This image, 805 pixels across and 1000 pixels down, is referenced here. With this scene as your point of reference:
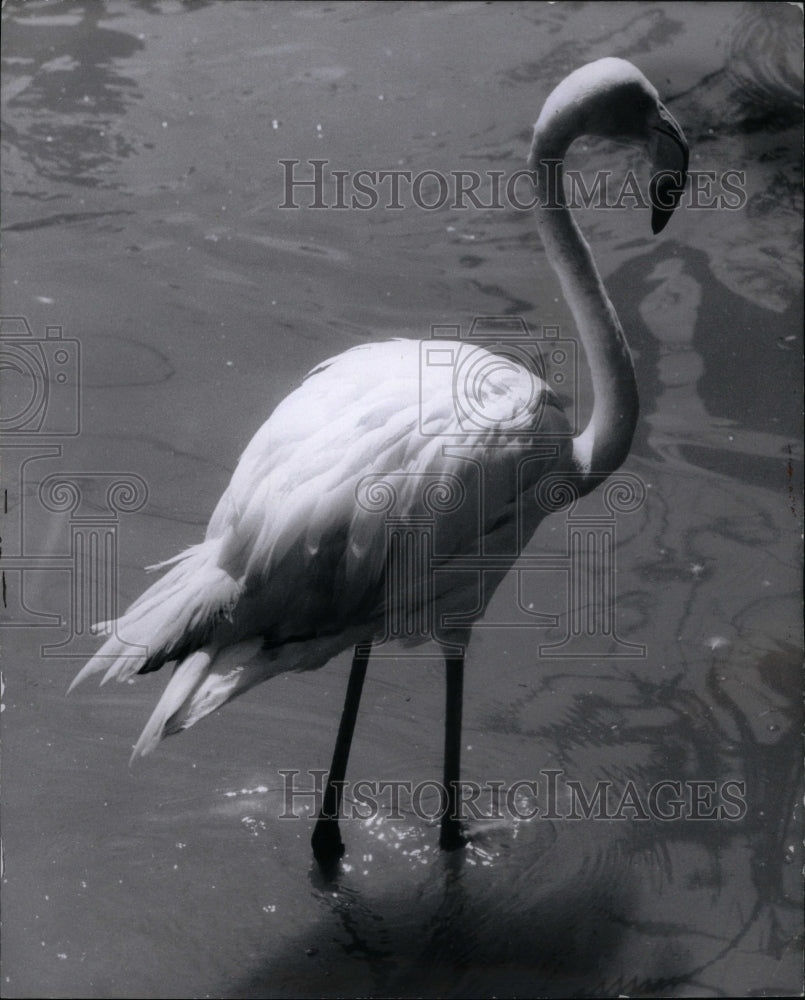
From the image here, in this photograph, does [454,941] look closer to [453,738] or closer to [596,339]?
[453,738]

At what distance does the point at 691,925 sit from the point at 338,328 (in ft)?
5.99

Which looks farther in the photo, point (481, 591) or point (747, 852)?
point (747, 852)

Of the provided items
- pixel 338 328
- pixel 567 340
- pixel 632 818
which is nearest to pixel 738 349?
pixel 567 340

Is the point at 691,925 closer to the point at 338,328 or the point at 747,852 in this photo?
the point at 747,852

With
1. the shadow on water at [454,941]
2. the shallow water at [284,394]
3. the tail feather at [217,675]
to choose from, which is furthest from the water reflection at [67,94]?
the shadow on water at [454,941]

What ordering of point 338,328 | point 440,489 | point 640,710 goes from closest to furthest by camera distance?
point 440,489 < point 640,710 < point 338,328

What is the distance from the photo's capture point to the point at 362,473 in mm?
1845

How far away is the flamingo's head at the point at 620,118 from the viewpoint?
Answer: 6.27 ft

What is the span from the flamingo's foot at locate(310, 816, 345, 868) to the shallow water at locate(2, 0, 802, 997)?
33 millimetres

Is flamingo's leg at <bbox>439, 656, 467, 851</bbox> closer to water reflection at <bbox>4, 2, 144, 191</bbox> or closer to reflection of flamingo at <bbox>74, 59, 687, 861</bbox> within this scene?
reflection of flamingo at <bbox>74, 59, 687, 861</bbox>

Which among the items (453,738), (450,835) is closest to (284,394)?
(453,738)

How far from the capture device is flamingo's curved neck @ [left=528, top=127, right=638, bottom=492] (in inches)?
78.7

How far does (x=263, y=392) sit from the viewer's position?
3.14 metres

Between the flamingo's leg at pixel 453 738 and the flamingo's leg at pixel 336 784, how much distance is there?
16 cm
